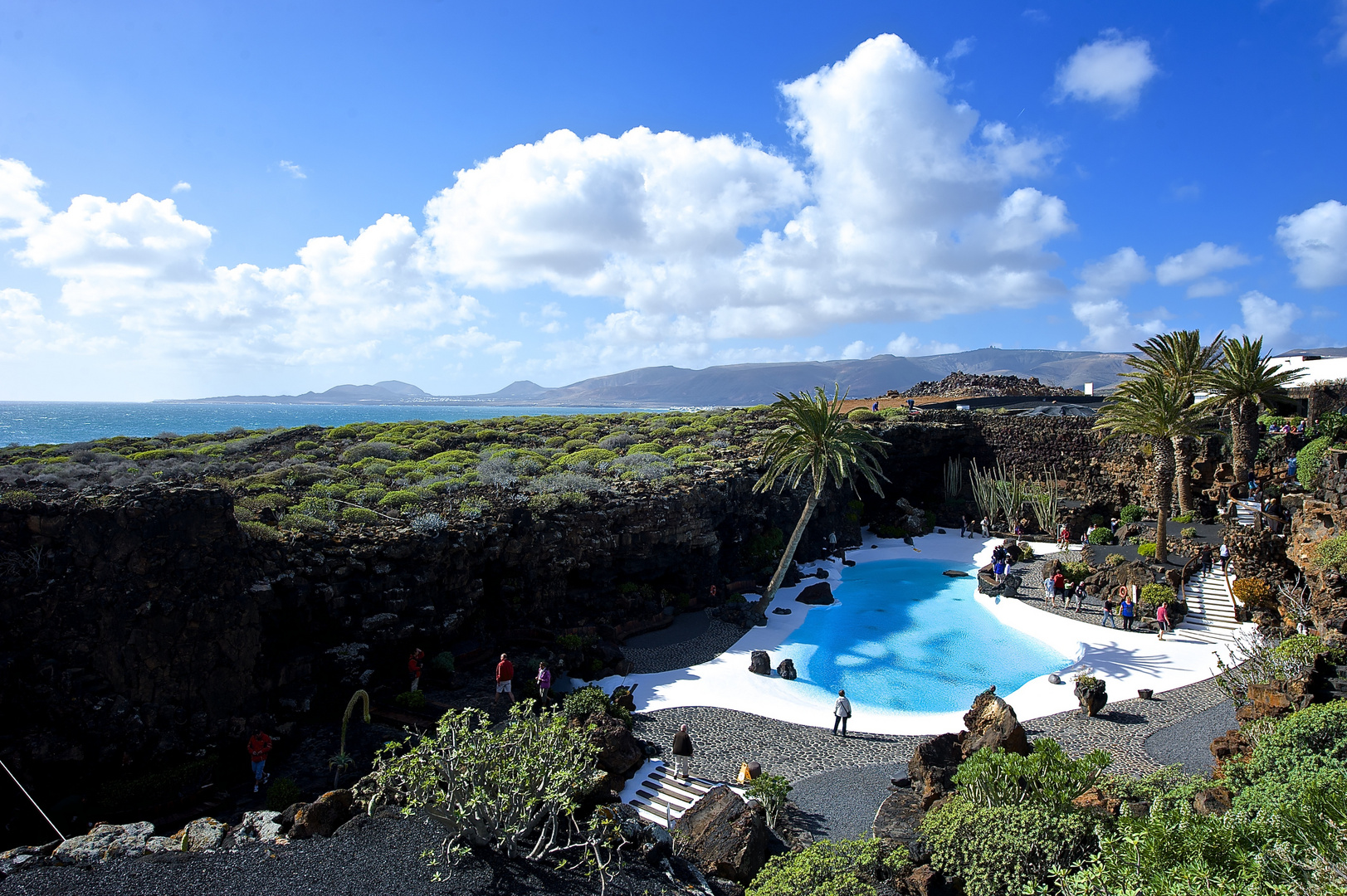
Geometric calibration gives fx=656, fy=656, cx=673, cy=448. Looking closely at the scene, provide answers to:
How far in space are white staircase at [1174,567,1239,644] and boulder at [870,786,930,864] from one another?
41.5ft

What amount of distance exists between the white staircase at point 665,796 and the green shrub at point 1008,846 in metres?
4.19

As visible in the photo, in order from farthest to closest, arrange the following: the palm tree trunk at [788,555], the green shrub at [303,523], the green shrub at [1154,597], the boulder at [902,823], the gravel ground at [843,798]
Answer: the palm tree trunk at [788,555], the green shrub at [1154,597], the green shrub at [303,523], the gravel ground at [843,798], the boulder at [902,823]

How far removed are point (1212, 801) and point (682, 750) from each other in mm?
8332

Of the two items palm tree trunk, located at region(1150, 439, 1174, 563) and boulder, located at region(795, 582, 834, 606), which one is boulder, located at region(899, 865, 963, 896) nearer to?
boulder, located at region(795, 582, 834, 606)

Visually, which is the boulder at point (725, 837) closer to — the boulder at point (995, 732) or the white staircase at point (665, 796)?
the white staircase at point (665, 796)

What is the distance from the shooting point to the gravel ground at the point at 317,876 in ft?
25.7

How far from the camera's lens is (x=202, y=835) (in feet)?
29.0

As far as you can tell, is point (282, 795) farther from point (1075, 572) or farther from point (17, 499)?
point (1075, 572)

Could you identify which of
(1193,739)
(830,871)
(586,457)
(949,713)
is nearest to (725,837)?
(830,871)

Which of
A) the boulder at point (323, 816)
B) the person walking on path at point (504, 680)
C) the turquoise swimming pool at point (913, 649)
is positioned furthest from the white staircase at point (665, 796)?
the turquoise swimming pool at point (913, 649)

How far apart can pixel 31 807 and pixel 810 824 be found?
12.9m

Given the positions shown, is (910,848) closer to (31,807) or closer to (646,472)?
(31,807)

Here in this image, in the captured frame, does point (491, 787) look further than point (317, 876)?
Yes

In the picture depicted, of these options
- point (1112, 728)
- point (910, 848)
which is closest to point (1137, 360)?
point (1112, 728)
